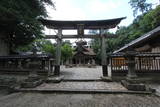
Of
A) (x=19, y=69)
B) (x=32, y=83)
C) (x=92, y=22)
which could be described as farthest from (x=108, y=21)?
(x=19, y=69)

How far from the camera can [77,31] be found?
30.4ft

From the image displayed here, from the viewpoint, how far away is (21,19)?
346 inches

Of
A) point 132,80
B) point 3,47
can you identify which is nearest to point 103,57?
point 132,80

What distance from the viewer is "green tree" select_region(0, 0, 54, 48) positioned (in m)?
8.03

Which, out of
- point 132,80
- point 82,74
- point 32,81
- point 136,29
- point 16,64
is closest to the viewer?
point 132,80

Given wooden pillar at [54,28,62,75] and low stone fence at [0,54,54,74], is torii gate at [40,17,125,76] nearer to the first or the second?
wooden pillar at [54,28,62,75]

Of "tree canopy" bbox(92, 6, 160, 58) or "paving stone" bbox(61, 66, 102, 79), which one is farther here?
"tree canopy" bbox(92, 6, 160, 58)

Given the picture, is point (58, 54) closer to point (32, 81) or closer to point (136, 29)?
Result: point (32, 81)

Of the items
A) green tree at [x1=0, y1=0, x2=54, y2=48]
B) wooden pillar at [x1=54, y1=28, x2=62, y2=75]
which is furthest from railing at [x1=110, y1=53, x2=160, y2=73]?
A: green tree at [x1=0, y1=0, x2=54, y2=48]

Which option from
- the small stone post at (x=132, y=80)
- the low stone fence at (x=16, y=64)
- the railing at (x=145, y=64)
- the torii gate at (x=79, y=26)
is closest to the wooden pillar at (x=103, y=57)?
the torii gate at (x=79, y=26)

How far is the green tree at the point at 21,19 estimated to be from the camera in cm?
803

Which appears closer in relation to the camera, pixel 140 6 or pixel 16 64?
pixel 16 64

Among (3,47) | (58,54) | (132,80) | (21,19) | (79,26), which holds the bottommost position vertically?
(132,80)

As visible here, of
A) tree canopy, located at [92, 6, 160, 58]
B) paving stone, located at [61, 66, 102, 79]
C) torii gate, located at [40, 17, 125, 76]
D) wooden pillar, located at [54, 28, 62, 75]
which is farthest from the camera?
tree canopy, located at [92, 6, 160, 58]
